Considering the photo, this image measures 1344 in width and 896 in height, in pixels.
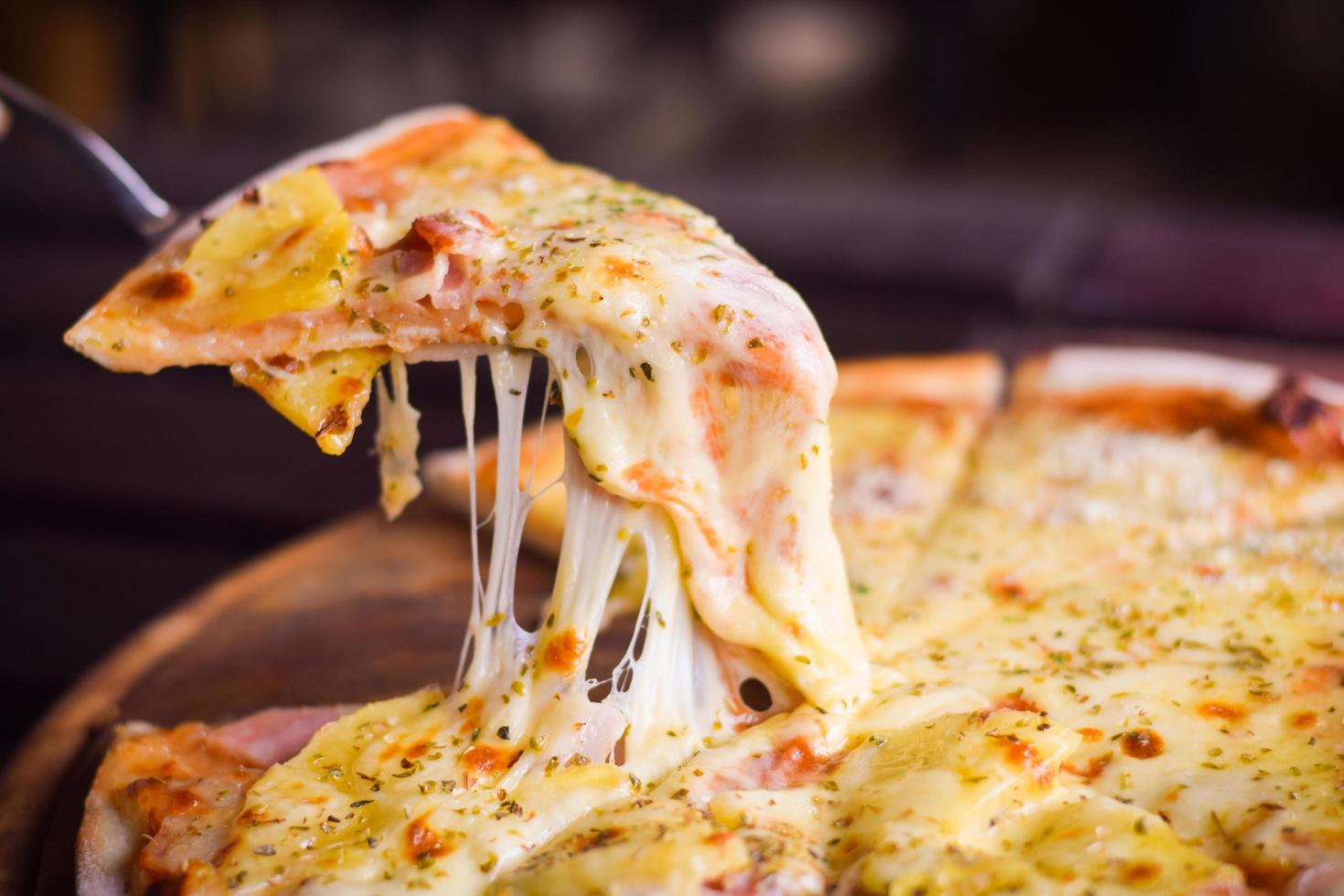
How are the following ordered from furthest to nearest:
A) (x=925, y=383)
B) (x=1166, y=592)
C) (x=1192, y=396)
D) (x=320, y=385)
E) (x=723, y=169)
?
(x=723, y=169) → (x=925, y=383) → (x=1192, y=396) → (x=1166, y=592) → (x=320, y=385)

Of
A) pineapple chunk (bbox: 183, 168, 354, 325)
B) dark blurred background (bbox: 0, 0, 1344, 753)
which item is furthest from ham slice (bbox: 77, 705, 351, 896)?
dark blurred background (bbox: 0, 0, 1344, 753)

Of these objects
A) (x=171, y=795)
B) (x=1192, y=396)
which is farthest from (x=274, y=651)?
(x=1192, y=396)

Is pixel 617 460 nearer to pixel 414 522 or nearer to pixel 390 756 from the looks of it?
pixel 390 756

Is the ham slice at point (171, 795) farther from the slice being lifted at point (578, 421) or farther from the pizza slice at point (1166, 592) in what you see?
the pizza slice at point (1166, 592)

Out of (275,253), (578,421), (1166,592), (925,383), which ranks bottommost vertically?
(1166,592)

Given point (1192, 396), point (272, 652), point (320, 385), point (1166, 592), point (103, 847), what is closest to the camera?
point (103, 847)

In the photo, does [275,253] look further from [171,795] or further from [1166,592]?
[1166,592]

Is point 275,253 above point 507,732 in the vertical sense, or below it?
above
